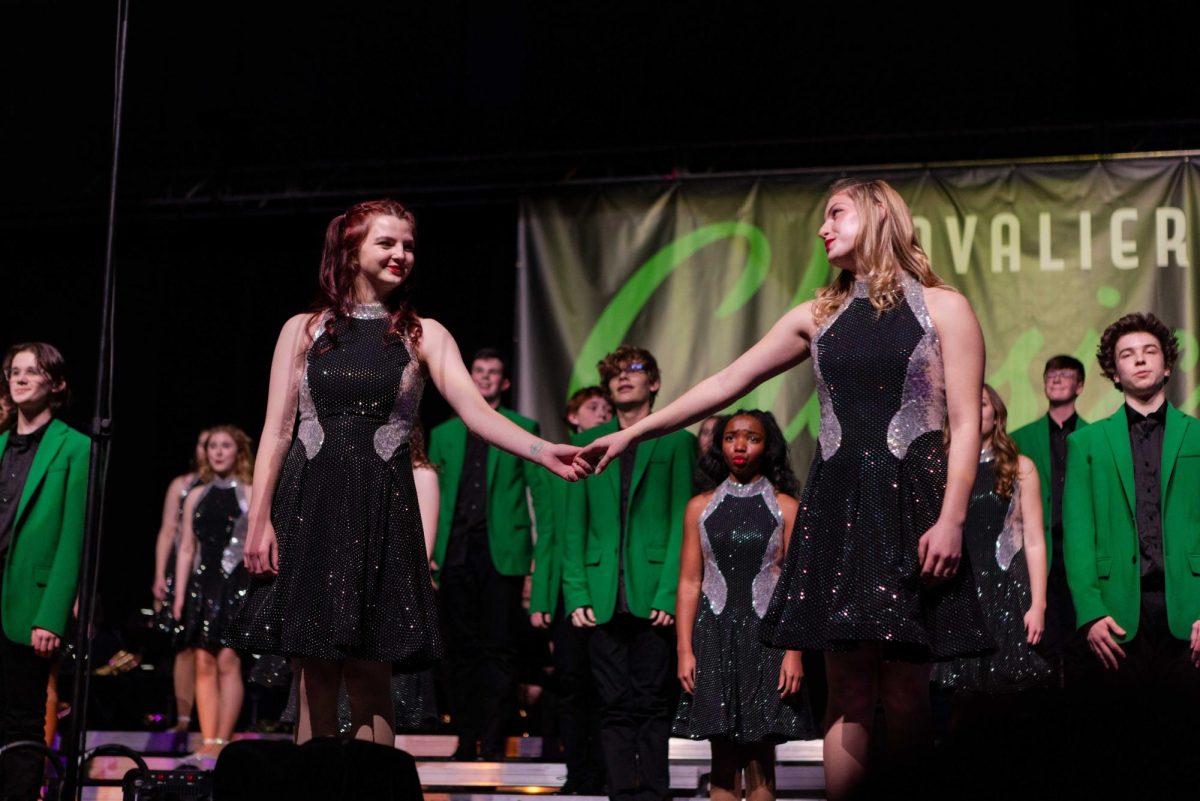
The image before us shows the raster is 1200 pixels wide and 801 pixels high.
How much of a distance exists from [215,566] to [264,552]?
13.6ft

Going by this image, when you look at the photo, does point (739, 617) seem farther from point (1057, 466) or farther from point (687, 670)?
point (1057, 466)

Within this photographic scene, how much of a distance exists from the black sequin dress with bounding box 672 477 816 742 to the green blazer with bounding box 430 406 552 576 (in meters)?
1.78

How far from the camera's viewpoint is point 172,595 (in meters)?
7.96

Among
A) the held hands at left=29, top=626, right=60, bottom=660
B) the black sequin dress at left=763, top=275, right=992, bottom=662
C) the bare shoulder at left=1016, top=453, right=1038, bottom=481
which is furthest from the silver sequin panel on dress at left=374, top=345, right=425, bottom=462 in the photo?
the bare shoulder at left=1016, top=453, right=1038, bottom=481

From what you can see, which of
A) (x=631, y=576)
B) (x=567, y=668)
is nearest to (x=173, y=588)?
(x=567, y=668)

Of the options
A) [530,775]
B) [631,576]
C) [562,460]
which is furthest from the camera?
[530,775]

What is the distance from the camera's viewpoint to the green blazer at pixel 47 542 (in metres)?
4.92

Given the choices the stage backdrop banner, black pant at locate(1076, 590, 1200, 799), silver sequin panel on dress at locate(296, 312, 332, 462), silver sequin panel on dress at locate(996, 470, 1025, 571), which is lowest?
black pant at locate(1076, 590, 1200, 799)

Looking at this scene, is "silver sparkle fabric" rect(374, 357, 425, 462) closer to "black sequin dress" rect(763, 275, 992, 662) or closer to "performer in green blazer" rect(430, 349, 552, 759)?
"black sequin dress" rect(763, 275, 992, 662)

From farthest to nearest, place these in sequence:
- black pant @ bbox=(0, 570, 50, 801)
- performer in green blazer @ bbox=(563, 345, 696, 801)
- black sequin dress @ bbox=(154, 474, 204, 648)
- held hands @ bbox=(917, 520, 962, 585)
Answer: black sequin dress @ bbox=(154, 474, 204, 648)
performer in green blazer @ bbox=(563, 345, 696, 801)
black pant @ bbox=(0, 570, 50, 801)
held hands @ bbox=(917, 520, 962, 585)

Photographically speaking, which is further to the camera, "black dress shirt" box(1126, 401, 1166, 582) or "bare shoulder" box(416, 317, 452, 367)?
"black dress shirt" box(1126, 401, 1166, 582)

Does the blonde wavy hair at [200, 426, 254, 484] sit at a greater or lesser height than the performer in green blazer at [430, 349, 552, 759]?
greater

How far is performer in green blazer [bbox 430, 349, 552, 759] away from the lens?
6.69 metres

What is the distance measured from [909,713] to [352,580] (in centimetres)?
131
